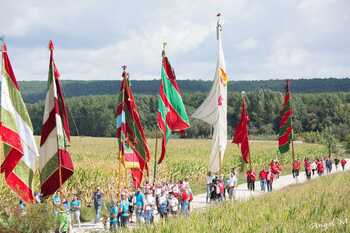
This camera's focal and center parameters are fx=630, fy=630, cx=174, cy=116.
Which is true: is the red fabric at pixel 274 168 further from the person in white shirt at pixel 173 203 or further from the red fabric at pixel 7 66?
the red fabric at pixel 7 66

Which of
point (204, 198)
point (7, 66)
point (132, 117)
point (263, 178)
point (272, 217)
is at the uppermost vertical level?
point (7, 66)

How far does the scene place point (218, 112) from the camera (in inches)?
854

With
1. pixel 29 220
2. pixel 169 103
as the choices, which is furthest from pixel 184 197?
pixel 29 220

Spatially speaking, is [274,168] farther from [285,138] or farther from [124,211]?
[124,211]

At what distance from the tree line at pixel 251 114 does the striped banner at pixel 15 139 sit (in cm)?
8856

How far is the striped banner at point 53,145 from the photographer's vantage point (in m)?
16.4

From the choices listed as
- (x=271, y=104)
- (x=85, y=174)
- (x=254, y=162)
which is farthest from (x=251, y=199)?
(x=271, y=104)

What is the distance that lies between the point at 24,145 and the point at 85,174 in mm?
10673

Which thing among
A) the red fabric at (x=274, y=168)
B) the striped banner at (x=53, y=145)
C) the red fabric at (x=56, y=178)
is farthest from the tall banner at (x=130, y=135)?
the red fabric at (x=274, y=168)

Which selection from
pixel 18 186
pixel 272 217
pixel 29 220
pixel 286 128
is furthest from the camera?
pixel 286 128

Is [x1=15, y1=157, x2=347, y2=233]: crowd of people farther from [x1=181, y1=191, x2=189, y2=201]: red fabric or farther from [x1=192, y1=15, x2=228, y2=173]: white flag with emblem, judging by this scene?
[x1=192, y1=15, x2=228, y2=173]: white flag with emblem

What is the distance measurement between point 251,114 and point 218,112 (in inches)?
3964

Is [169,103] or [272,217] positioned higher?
[169,103]

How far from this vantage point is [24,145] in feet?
54.2
